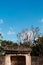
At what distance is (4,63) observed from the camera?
990cm

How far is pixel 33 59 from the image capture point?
33.1 ft

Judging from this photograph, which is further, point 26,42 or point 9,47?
point 26,42

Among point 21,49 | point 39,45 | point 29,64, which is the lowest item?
point 29,64

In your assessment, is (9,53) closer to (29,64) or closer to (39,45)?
(29,64)

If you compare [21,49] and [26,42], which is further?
[26,42]

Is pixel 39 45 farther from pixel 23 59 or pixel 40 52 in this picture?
pixel 23 59

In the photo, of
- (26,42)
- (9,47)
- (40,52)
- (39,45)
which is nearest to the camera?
(9,47)

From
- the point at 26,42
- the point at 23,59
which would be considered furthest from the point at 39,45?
the point at 23,59

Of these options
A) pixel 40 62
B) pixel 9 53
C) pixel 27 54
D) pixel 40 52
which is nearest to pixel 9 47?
pixel 9 53

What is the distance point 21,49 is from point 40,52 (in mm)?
20152

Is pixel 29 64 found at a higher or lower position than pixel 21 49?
lower

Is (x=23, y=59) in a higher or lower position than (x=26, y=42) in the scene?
lower

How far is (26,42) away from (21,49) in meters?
25.3

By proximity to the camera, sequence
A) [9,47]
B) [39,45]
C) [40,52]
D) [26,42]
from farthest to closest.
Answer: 1. [26,42]
2. [39,45]
3. [40,52]
4. [9,47]
